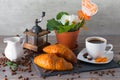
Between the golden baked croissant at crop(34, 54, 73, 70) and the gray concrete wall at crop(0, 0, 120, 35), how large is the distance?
499 millimetres

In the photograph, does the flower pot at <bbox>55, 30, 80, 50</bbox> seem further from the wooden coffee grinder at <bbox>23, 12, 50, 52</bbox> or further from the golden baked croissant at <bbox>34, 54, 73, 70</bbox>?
the golden baked croissant at <bbox>34, 54, 73, 70</bbox>

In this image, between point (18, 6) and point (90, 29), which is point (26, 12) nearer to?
point (18, 6)

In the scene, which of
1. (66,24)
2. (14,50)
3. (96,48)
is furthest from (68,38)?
(14,50)

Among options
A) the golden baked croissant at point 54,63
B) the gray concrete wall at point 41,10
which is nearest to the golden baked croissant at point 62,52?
the golden baked croissant at point 54,63

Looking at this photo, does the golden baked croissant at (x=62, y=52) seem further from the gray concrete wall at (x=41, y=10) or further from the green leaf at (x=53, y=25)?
the gray concrete wall at (x=41, y=10)

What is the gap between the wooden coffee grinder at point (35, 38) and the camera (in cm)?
122

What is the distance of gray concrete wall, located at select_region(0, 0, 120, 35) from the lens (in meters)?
1.52

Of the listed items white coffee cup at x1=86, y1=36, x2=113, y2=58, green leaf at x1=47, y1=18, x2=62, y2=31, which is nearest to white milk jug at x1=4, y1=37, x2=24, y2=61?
green leaf at x1=47, y1=18, x2=62, y2=31

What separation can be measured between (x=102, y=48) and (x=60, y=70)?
0.22 m

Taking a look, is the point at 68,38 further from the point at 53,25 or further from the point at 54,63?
the point at 54,63

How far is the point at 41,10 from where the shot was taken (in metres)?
1.53

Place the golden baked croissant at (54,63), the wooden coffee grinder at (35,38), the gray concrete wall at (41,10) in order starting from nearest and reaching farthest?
the golden baked croissant at (54,63) → the wooden coffee grinder at (35,38) → the gray concrete wall at (41,10)

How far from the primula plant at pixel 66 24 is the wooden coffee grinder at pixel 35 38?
0.15ft

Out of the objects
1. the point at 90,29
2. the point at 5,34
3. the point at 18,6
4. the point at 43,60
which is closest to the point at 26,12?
the point at 18,6
